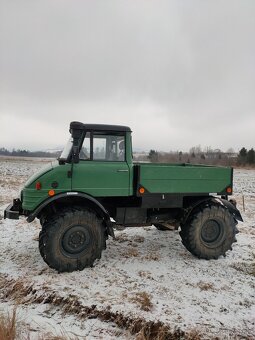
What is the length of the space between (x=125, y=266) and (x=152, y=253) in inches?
34.4

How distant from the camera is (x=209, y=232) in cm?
581

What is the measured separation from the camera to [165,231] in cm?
751

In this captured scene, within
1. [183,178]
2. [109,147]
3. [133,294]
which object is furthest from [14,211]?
[183,178]

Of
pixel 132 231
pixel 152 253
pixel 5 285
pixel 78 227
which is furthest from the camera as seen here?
pixel 132 231

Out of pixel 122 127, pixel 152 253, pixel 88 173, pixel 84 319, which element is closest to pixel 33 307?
pixel 84 319

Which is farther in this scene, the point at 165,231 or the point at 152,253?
the point at 165,231

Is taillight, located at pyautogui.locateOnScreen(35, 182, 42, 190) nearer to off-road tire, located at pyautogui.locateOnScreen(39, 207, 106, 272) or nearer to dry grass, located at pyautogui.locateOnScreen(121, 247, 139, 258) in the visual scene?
off-road tire, located at pyautogui.locateOnScreen(39, 207, 106, 272)

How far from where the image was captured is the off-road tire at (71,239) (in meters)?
4.87

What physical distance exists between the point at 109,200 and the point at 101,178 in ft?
2.41

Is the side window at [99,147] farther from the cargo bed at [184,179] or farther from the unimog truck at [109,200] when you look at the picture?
the cargo bed at [184,179]

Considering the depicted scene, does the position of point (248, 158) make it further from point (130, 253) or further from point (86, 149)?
point (86, 149)

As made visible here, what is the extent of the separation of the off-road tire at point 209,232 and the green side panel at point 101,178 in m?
1.48

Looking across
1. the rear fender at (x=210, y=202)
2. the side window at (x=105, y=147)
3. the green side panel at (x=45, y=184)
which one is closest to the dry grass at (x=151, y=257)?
the rear fender at (x=210, y=202)

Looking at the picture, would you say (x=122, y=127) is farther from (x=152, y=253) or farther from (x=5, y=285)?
(x=5, y=285)
